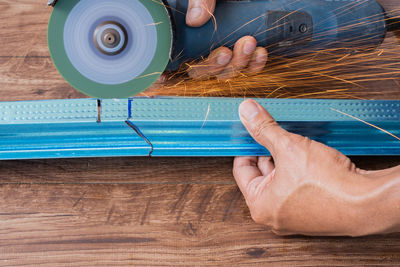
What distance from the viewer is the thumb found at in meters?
0.93

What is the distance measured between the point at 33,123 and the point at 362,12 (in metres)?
1.14

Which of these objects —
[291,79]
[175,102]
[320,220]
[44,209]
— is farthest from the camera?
[291,79]

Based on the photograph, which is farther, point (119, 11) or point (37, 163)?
point (37, 163)

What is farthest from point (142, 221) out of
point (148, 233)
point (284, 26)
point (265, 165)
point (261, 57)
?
point (284, 26)

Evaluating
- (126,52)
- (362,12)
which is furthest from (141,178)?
(362,12)

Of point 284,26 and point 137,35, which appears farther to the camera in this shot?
point 284,26

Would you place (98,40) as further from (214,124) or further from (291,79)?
(291,79)

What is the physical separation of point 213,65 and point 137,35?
0.31m

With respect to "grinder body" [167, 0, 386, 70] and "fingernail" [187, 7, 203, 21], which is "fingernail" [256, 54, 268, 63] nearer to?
"grinder body" [167, 0, 386, 70]

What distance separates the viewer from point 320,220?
943 millimetres

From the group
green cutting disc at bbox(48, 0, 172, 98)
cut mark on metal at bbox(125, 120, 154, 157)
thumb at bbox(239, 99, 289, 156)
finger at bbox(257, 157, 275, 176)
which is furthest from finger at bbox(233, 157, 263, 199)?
green cutting disc at bbox(48, 0, 172, 98)

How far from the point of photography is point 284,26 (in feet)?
3.37

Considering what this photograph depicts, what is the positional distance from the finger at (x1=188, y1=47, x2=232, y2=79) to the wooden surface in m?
0.31

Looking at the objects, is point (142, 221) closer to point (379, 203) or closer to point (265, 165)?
point (265, 165)
